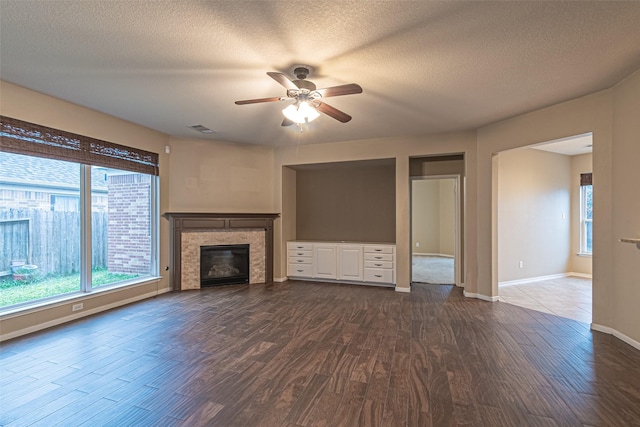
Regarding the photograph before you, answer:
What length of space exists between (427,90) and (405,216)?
252 cm

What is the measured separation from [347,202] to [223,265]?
2.86 m

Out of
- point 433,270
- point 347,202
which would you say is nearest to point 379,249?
point 347,202

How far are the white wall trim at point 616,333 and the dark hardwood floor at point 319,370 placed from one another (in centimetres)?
8

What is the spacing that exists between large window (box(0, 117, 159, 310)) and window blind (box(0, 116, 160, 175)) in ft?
0.03

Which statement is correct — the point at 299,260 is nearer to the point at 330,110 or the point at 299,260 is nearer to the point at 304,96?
the point at 330,110

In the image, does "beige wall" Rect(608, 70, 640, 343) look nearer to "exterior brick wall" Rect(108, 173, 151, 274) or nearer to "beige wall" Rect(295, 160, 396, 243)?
"beige wall" Rect(295, 160, 396, 243)

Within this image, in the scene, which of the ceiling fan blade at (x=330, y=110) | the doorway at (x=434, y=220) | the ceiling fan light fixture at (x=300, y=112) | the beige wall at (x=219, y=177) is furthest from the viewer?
the doorway at (x=434, y=220)

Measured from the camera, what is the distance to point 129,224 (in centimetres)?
479

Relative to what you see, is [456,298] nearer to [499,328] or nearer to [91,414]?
[499,328]

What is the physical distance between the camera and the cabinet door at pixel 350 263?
5777 millimetres

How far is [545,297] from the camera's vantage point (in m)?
4.89

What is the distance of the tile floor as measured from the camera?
4.19m

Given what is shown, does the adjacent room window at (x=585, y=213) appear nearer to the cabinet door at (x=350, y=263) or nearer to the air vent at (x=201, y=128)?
the cabinet door at (x=350, y=263)

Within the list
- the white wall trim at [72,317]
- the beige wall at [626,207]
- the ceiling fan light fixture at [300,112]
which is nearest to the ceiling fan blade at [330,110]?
the ceiling fan light fixture at [300,112]
